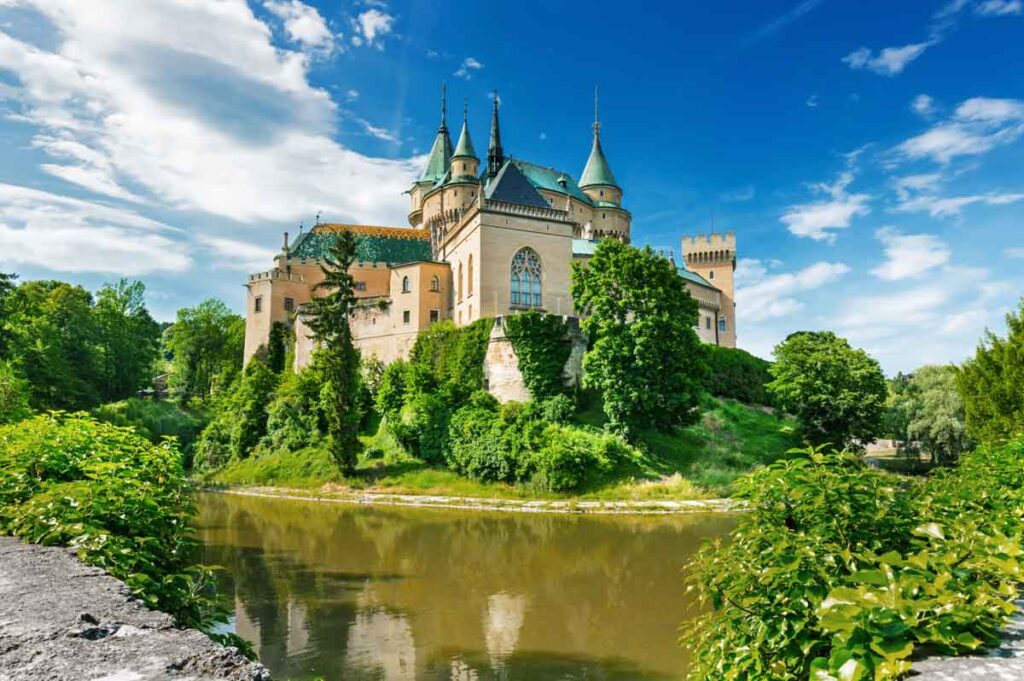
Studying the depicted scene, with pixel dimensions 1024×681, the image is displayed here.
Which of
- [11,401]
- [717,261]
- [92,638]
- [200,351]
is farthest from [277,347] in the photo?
[92,638]

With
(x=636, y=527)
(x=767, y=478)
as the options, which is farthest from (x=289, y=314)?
(x=767, y=478)

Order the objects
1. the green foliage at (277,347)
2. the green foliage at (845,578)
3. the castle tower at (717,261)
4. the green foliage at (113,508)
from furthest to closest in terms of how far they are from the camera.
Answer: the castle tower at (717,261)
the green foliage at (277,347)
the green foliage at (113,508)
the green foliage at (845,578)

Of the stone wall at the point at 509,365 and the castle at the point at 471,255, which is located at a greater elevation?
the castle at the point at 471,255

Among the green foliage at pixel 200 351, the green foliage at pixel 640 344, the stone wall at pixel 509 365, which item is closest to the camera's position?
the green foliage at pixel 640 344

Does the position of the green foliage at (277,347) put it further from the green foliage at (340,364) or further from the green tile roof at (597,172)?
the green tile roof at (597,172)

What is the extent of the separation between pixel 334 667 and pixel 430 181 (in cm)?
4793

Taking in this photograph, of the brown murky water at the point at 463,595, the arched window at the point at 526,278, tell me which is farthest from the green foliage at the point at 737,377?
the brown murky water at the point at 463,595

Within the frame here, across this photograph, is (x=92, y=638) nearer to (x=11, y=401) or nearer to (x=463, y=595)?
(x=463, y=595)

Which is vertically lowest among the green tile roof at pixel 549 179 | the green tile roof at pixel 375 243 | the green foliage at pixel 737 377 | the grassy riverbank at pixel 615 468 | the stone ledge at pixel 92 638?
the grassy riverbank at pixel 615 468

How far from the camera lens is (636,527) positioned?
19469 mm

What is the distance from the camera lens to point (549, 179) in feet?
168

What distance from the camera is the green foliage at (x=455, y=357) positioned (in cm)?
3128

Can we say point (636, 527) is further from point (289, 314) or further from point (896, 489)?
point (289, 314)

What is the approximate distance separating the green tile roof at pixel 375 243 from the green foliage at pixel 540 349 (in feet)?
60.2
